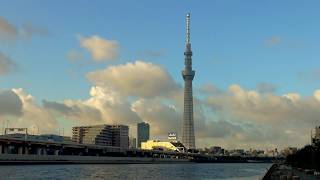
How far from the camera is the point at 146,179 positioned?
11388 centimetres

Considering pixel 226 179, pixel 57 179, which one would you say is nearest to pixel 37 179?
pixel 57 179

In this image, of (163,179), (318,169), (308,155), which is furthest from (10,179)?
(308,155)

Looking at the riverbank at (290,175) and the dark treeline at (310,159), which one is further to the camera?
the dark treeline at (310,159)

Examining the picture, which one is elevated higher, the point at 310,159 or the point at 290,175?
the point at 310,159

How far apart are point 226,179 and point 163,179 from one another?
52.9ft

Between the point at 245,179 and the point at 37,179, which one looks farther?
the point at 245,179

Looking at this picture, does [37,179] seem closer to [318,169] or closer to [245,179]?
[245,179]

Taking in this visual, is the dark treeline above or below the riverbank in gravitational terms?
above

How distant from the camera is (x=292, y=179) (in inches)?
3580

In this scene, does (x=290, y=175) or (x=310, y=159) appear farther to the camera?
(x=310, y=159)

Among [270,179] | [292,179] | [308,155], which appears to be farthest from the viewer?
[308,155]

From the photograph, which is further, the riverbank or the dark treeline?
the dark treeline

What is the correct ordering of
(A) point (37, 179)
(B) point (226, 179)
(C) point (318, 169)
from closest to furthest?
(A) point (37, 179) < (B) point (226, 179) < (C) point (318, 169)

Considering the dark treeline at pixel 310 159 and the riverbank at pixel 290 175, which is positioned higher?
the dark treeline at pixel 310 159
